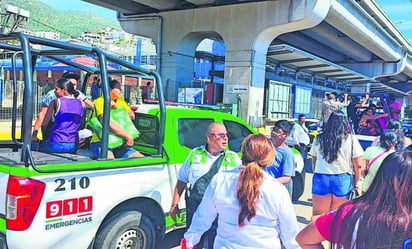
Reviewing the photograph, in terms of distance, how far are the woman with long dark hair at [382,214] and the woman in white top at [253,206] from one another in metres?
0.48

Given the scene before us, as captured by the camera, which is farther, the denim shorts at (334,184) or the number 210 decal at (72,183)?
the denim shorts at (334,184)

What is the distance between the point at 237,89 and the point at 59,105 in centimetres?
1467

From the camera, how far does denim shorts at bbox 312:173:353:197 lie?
4.57 m

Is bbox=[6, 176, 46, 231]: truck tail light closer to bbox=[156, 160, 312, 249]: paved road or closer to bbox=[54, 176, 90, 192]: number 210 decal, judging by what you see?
bbox=[54, 176, 90, 192]: number 210 decal

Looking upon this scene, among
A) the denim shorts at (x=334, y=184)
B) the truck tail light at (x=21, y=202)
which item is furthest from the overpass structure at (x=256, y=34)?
the truck tail light at (x=21, y=202)

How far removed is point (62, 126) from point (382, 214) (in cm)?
330

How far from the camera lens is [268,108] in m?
22.6

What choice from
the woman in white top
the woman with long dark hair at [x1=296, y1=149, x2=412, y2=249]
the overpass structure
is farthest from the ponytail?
the overpass structure

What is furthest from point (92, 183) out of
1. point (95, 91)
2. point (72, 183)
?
point (95, 91)

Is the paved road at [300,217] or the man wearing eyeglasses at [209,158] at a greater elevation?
the man wearing eyeglasses at [209,158]

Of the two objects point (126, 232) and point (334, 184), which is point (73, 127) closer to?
point (126, 232)

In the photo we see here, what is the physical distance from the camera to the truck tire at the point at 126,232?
355 cm

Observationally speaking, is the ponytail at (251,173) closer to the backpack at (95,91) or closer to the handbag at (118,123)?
the handbag at (118,123)

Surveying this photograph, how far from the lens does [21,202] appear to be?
9.69 ft
